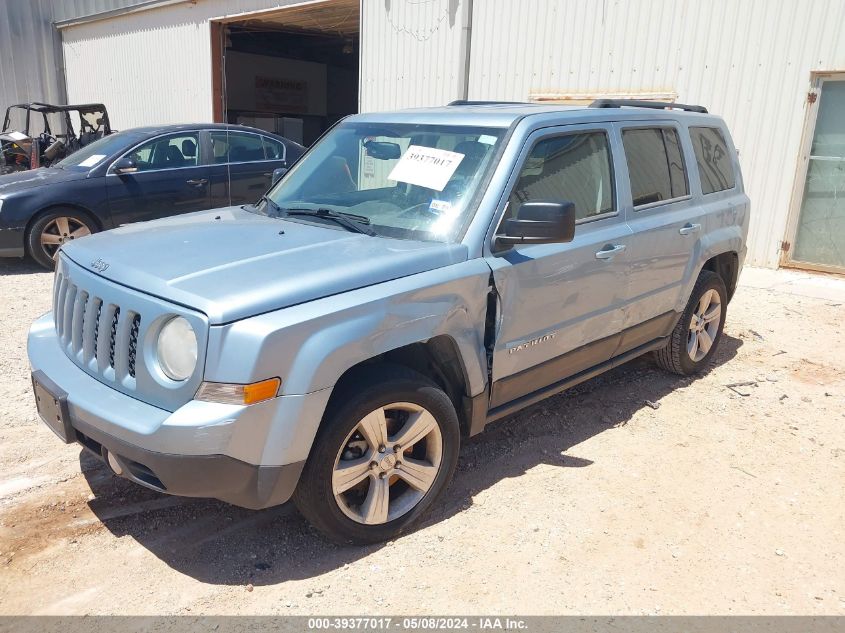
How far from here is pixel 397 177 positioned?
11.9 ft

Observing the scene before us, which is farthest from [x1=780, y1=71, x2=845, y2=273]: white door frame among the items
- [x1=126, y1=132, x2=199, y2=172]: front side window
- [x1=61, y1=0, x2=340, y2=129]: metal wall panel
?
[x1=61, y1=0, x2=340, y2=129]: metal wall panel

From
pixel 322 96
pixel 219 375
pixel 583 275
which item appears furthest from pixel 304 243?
pixel 322 96

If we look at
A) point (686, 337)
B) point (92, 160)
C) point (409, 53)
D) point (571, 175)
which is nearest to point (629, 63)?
point (409, 53)

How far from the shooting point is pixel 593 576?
9.72 ft

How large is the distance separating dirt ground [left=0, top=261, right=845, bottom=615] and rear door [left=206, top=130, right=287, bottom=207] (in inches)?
183

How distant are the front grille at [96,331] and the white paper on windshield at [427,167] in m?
1.52

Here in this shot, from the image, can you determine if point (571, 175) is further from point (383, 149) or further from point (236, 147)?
point (236, 147)

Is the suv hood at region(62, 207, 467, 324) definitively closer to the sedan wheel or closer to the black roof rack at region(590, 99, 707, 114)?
the black roof rack at region(590, 99, 707, 114)

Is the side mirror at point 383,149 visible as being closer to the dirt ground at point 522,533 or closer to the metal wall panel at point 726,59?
the dirt ground at point 522,533

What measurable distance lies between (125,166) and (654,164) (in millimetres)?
6415

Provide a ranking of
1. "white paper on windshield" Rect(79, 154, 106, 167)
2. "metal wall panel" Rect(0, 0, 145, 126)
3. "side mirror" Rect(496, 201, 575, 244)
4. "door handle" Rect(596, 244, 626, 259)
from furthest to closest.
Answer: "metal wall panel" Rect(0, 0, 145, 126) < "white paper on windshield" Rect(79, 154, 106, 167) < "door handle" Rect(596, 244, 626, 259) < "side mirror" Rect(496, 201, 575, 244)

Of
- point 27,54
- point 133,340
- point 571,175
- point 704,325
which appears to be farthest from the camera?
point 27,54

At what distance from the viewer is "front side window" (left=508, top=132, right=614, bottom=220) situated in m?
3.57

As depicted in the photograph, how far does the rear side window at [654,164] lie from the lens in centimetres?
422
